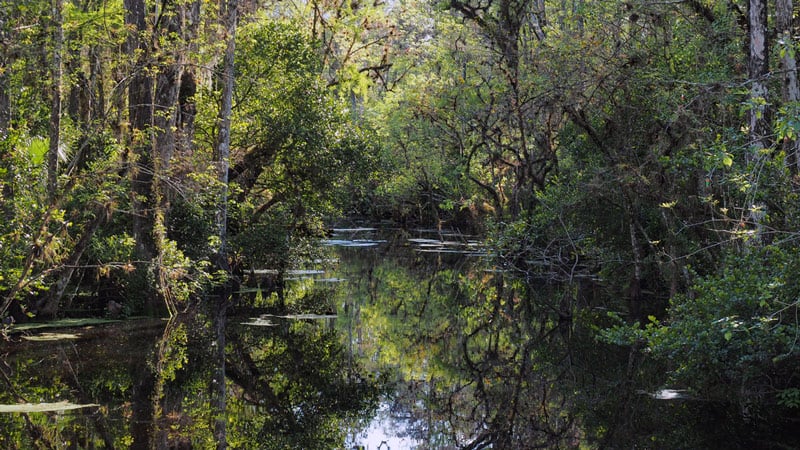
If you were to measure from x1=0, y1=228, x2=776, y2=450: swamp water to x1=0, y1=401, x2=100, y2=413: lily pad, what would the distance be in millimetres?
30

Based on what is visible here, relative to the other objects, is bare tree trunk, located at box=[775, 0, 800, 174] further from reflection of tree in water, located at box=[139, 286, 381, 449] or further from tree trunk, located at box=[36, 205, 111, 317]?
tree trunk, located at box=[36, 205, 111, 317]

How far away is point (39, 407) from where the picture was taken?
9.05m

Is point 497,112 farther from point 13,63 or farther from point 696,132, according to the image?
point 13,63

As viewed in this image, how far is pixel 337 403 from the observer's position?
10516 millimetres

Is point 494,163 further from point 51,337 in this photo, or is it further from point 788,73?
point 51,337

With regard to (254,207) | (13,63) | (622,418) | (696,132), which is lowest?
(622,418)

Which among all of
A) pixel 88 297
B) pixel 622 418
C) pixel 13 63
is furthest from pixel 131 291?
pixel 622 418

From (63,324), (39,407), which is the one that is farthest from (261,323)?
(39,407)

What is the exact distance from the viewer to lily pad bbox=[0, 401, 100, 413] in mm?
8891

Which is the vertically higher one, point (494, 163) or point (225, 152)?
point (225, 152)

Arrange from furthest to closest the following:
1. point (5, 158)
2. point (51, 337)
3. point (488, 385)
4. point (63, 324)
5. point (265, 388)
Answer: point (63, 324) → point (51, 337) → point (488, 385) → point (5, 158) → point (265, 388)

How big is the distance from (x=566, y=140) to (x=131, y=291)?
32.8 feet

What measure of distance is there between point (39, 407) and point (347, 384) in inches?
159

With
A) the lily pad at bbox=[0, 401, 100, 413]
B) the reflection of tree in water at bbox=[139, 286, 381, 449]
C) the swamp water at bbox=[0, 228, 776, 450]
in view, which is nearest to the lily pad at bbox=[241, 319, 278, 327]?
the swamp water at bbox=[0, 228, 776, 450]
